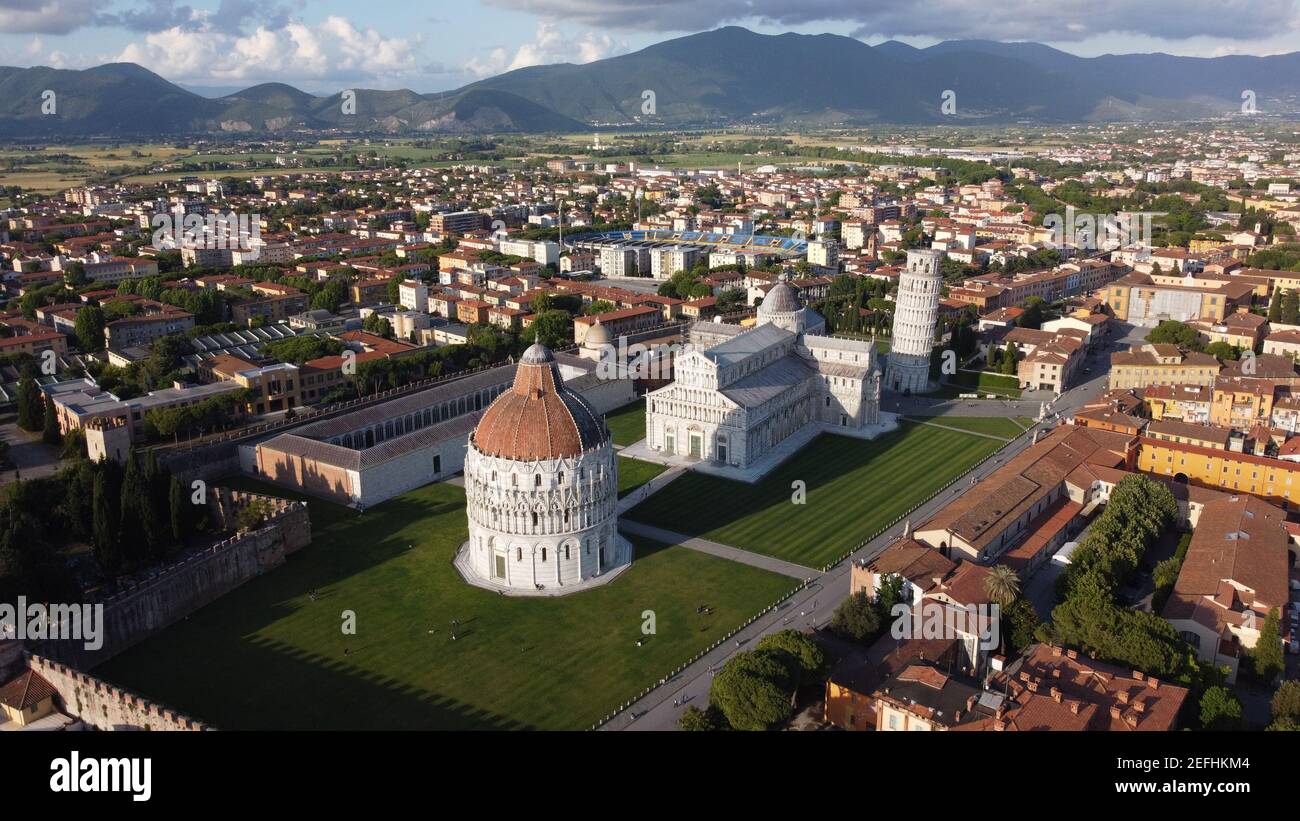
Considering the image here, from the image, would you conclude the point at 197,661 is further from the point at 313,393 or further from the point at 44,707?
the point at 313,393

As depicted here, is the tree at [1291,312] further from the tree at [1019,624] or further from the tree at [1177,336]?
the tree at [1019,624]

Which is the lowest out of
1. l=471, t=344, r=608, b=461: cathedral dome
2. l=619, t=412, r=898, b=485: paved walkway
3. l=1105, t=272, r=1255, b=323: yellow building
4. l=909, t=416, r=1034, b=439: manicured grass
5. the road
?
the road

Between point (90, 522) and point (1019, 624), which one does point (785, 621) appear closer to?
point (1019, 624)

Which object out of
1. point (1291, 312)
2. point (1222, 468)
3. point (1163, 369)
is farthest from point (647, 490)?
point (1291, 312)

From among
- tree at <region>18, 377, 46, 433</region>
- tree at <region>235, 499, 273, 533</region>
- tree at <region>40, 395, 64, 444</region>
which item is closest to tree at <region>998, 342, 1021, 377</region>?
tree at <region>235, 499, 273, 533</region>

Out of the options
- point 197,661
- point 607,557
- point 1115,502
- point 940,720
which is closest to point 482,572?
point 607,557

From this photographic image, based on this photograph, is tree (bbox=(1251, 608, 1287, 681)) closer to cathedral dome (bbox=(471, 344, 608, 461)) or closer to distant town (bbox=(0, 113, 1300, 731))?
distant town (bbox=(0, 113, 1300, 731))

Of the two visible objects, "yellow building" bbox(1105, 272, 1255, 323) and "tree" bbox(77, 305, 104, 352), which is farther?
"yellow building" bbox(1105, 272, 1255, 323)

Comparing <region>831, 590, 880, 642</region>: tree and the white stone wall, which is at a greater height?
the white stone wall
